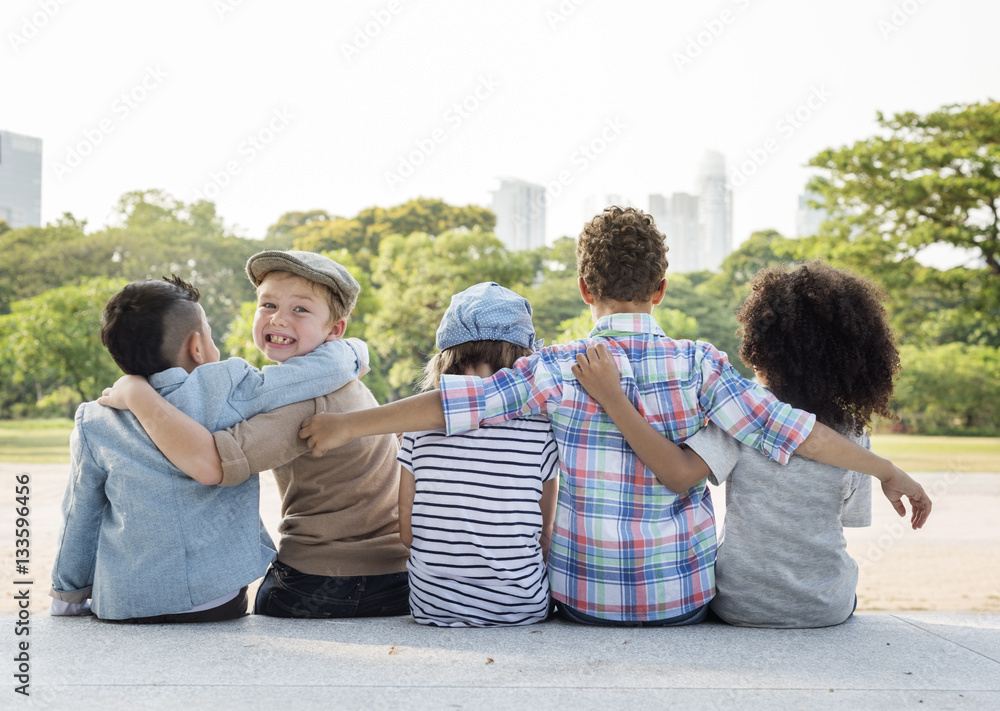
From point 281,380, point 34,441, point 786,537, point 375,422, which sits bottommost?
point 34,441

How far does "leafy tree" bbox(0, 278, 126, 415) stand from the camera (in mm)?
20594

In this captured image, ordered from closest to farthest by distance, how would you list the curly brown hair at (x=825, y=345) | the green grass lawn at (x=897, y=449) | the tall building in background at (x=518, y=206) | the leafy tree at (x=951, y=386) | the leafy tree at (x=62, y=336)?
1. the curly brown hair at (x=825, y=345)
2. the green grass lawn at (x=897, y=449)
3. the leafy tree at (x=62, y=336)
4. the leafy tree at (x=951, y=386)
5. the tall building in background at (x=518, y=206)

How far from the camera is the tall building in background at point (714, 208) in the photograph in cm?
5656

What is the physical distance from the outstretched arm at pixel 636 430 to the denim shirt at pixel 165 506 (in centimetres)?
68

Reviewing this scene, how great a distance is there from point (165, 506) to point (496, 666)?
919 mm

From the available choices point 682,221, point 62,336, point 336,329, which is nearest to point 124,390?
point 336,329

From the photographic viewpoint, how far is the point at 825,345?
228 cm

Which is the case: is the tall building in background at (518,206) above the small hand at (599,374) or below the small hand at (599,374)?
above

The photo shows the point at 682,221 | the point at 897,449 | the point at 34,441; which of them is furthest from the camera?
the point at 682,221

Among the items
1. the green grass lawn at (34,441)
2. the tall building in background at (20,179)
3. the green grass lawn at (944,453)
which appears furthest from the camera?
the tall building in background at (20,179)

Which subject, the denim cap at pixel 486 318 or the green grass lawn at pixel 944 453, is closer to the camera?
the denim cap at pixel 486 318

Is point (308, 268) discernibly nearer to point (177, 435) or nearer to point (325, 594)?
point (177, 435)

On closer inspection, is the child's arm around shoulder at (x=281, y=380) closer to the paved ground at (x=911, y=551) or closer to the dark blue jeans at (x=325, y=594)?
the dark blue jeans at (x=325, y=594)

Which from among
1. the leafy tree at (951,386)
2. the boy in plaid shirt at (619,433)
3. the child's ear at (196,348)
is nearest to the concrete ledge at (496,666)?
the boy in plaid shirt at (619,433)
